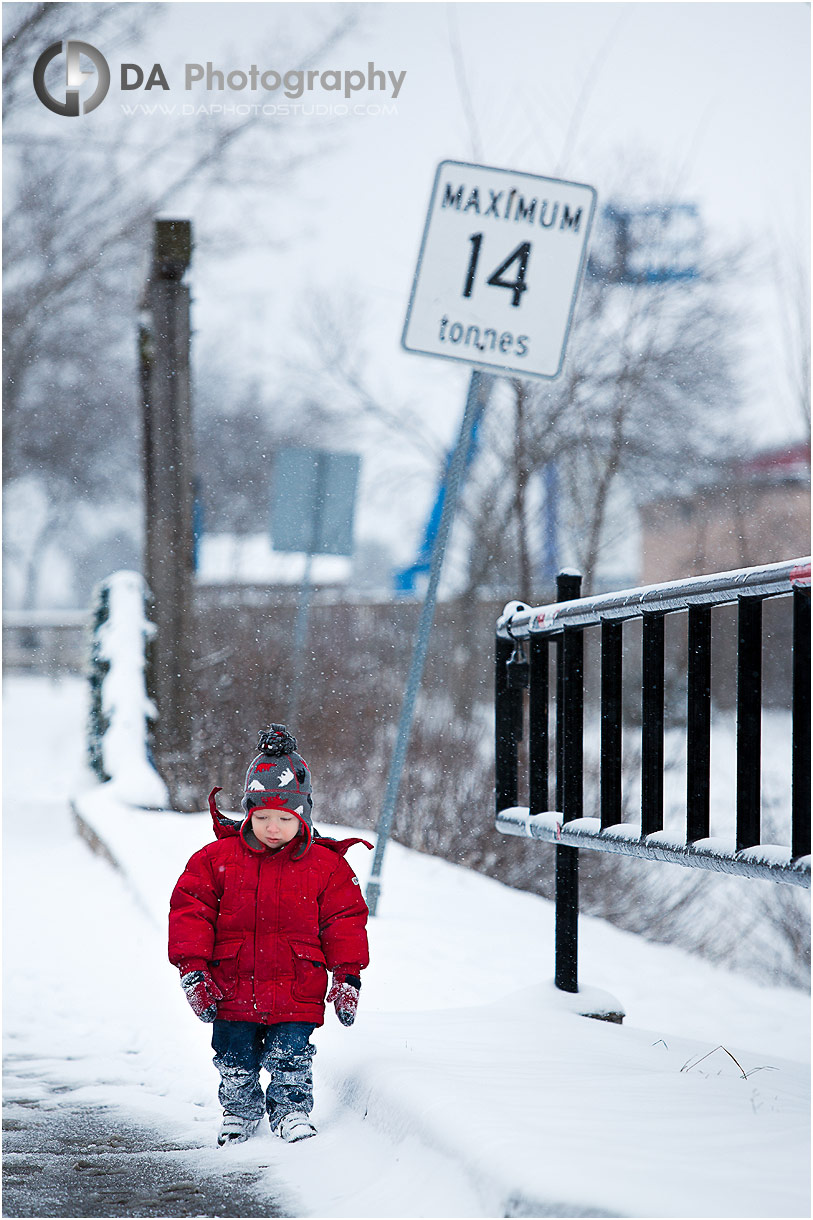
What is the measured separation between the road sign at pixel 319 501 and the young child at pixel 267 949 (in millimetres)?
4872

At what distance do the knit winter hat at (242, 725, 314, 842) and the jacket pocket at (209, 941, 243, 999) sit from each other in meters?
0.32

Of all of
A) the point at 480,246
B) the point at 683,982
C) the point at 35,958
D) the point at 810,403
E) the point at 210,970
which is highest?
the point at 810,403

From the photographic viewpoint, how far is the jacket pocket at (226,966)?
118 inches

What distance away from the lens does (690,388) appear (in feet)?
45.4

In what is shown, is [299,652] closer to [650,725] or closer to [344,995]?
[650,725]

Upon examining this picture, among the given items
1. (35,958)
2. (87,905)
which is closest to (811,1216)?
(35,958)

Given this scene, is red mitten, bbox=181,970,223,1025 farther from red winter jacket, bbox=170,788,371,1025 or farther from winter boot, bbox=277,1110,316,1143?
winter boot, bbox=277,1110,316,1143

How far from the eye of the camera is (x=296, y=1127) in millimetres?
2961

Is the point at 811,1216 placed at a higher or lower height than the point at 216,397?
lower

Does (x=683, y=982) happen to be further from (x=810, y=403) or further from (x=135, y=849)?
(x=810, y=403)

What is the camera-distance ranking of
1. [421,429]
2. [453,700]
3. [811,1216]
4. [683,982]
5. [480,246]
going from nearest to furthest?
[811,1216] < [480,246] < [683,982] < [453,700] < [421,429]

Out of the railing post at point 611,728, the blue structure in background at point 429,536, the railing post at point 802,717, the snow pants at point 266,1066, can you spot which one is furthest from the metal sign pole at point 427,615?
the blue structure in background at point 429,536

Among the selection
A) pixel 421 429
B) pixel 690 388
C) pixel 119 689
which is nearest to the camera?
pixel 119 689

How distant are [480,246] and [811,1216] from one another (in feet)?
11.5
